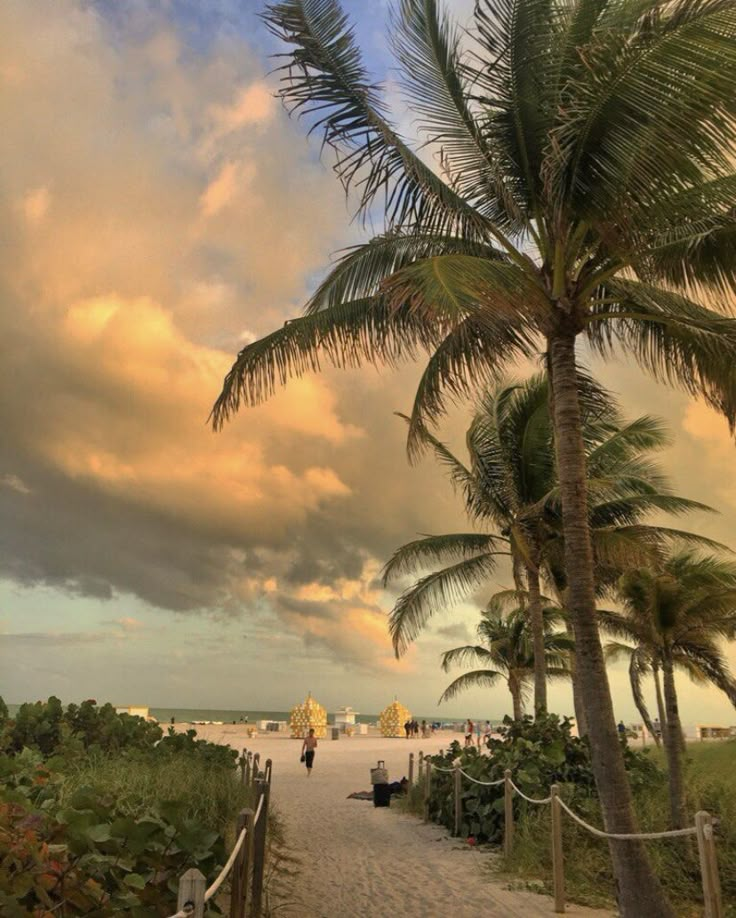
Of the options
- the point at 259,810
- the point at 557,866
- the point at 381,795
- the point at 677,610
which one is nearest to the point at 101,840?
the point at 259,810

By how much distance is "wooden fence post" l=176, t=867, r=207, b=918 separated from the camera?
2896mm

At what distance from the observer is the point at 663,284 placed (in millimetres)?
9164

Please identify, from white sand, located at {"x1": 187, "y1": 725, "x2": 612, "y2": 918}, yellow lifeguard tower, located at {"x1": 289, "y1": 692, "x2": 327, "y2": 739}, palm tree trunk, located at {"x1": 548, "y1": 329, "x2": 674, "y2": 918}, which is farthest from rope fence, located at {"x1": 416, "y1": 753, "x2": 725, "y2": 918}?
yellow lifeguard tower, located at {"x1": 289, "y1": 692, "x2": 327, "y2": 739}

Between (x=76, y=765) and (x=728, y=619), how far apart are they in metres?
9.20

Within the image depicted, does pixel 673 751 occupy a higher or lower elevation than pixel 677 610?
lower

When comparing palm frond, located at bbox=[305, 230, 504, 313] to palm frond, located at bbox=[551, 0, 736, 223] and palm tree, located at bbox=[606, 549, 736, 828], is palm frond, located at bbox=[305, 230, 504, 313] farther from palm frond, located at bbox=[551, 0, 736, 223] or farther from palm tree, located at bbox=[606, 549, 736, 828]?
palm tree, located at bbox=[606, 549, 736, 828]

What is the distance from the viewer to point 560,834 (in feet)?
26.5

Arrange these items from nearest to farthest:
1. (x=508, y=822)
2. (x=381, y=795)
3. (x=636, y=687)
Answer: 1. (x=508, y=822)
2. (x=381, y=795)
3. (x=636, y=687)

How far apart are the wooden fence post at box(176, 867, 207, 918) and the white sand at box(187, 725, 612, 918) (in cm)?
535

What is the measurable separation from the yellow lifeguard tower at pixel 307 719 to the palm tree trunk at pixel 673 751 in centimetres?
3185

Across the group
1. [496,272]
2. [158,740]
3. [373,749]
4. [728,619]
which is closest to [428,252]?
[496,272]

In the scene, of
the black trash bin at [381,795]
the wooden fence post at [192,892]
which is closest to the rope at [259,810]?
the wooden fence post at [192,892]

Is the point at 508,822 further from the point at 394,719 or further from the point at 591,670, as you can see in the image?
the point at 394,719

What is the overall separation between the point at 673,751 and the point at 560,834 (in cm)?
346
